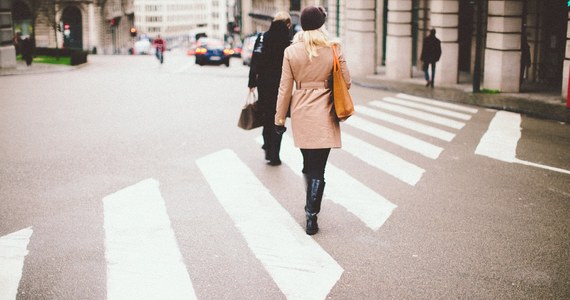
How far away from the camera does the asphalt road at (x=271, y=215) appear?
5559 millimetres

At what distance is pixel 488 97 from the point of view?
19594mm

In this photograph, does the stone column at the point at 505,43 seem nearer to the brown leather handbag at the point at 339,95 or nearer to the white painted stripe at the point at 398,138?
the white painted stripe at the point at 398,138

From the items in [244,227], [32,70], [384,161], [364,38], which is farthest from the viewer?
[364,38]

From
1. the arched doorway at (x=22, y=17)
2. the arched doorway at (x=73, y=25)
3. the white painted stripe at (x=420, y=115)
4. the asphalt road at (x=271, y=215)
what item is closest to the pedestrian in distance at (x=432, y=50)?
the white painted stripe at (x=420, y=115)

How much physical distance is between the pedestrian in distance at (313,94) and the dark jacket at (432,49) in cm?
1674

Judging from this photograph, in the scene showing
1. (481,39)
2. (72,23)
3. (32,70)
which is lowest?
(32,70)

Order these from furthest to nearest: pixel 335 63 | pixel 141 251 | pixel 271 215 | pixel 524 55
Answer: pixel 524 55 < pixel 271 215 < pixel 335 63 < pixel 141 251

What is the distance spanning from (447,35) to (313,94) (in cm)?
1825

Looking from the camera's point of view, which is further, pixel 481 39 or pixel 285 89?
pixel 481 39

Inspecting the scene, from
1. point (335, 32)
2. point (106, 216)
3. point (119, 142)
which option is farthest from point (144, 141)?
point (335, 32)

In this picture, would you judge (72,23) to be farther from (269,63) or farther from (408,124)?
(269,63)

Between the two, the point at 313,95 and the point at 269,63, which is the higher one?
the point at 269,63

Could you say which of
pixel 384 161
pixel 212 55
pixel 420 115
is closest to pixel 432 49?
pixel 420 115

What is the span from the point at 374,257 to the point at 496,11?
1663 centimetres
